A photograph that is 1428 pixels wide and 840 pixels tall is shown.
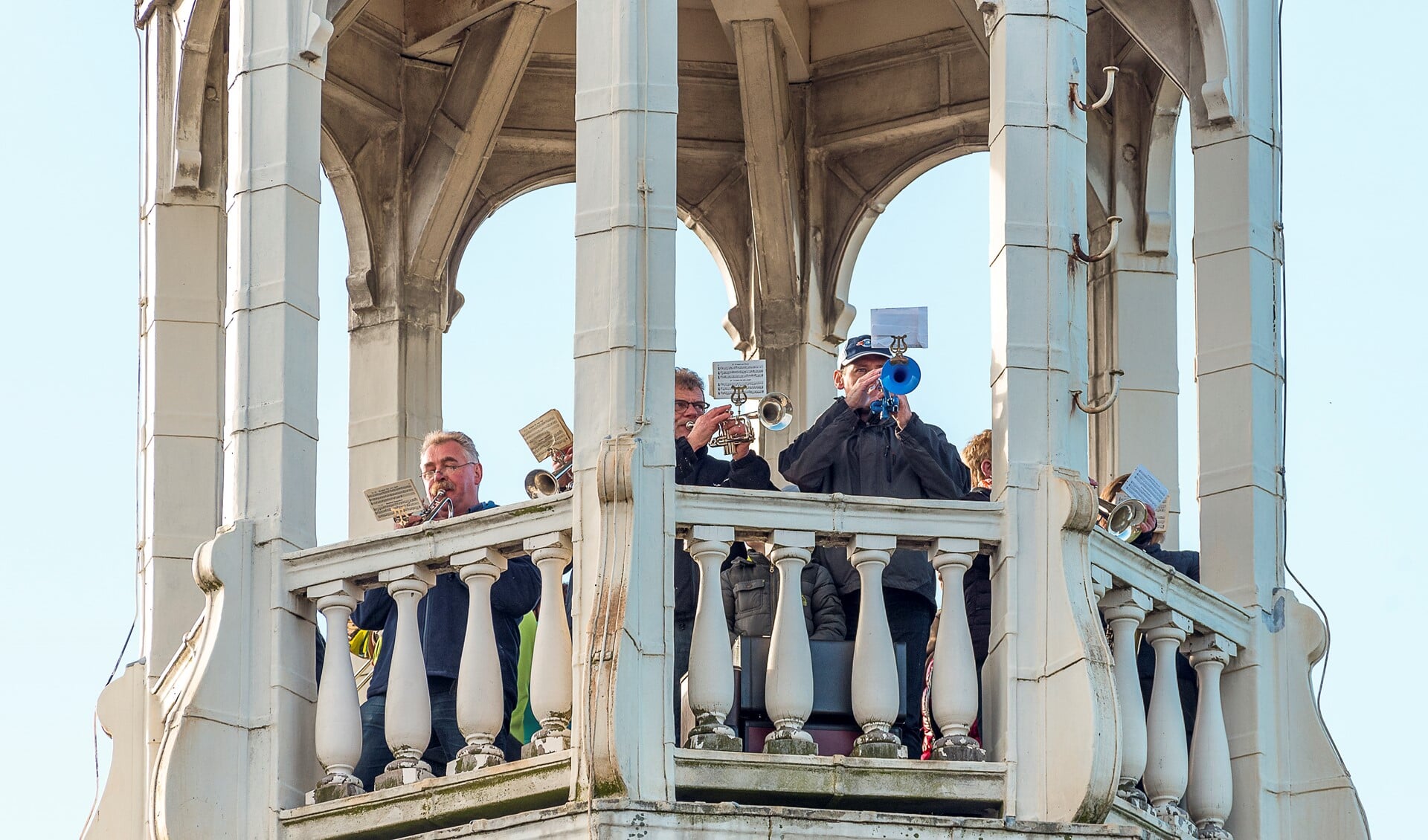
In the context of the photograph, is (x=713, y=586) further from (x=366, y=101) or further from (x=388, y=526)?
(x=366, y=101)

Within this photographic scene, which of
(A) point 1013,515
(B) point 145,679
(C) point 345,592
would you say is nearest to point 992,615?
(A) point 1013,515

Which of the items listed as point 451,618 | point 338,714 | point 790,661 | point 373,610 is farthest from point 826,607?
point 338,714

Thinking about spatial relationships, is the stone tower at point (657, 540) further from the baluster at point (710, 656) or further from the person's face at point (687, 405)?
the person's face at point (687, 405)

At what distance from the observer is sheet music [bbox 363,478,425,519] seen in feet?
58.6

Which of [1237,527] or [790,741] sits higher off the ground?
[1237,527]

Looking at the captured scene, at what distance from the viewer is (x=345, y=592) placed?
15688 millimetres

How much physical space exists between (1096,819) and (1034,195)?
3093 millimetres

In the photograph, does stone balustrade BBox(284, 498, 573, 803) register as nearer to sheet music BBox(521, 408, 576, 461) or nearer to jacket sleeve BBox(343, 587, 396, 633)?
jacket sleeve BBox(343, 587, 396, 633)

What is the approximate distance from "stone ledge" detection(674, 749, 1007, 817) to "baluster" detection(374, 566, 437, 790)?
1.40m

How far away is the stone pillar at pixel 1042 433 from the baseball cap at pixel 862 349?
48.4 inches

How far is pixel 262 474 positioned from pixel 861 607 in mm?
3051

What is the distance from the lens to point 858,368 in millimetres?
17266

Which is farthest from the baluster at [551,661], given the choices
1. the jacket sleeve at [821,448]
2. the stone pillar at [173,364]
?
the stone pillar at [173,364]

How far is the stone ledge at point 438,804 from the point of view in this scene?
48.6ft
